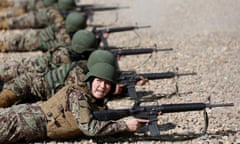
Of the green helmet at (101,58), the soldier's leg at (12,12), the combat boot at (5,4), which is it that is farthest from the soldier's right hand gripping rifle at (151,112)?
the combat boot at (5,4)

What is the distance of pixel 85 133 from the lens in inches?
216

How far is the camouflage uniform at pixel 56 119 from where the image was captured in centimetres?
550

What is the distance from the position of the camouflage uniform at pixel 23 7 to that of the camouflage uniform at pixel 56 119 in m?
7.10

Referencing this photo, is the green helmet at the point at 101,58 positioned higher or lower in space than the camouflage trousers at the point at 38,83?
higher

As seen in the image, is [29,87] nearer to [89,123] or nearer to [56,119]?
[56,119]

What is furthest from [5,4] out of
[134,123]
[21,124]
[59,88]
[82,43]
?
[134,123]

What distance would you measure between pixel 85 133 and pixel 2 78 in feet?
8.40

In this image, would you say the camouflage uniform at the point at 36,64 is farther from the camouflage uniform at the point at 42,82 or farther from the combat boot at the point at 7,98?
Answer: the combat boot at the point at 7,98

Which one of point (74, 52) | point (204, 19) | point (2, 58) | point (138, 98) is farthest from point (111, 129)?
point (204, 19)

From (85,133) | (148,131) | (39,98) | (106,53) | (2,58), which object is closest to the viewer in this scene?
(85,133)

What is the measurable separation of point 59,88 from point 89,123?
159 cm

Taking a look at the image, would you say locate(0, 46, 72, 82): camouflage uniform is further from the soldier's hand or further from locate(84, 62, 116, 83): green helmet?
the soldier's hand

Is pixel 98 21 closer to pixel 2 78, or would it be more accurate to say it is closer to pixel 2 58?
pixel 2 58

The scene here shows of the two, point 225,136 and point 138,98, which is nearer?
point 225,136
